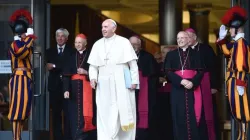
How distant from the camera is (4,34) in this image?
11.8m

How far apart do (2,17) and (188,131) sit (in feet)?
12.0

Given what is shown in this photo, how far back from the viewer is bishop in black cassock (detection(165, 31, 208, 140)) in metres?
10.4

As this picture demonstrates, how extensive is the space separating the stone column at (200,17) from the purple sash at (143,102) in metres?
7.30

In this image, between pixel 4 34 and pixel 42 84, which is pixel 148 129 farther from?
pixel 4 34

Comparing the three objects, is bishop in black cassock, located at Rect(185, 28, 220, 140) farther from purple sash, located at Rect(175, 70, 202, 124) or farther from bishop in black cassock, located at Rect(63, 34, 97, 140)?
bishop in black cassock, located at Rect(63, 34, 97, 140)

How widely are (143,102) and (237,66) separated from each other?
6.05 ft

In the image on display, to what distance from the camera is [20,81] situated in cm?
1061

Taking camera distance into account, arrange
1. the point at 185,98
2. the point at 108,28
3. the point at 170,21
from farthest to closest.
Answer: the point at 170,21, the point at 185,98, the point at 108,28

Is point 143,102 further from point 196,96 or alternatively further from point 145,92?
point 196,96

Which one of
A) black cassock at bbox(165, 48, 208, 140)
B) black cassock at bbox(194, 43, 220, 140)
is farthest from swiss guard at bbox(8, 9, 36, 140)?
black cassock at bbox(194, 43, 220, 140)

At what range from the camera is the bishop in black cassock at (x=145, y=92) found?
11.2 m

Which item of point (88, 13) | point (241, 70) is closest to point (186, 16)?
point (88, 13)

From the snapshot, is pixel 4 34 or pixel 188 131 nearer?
pixel 188 131

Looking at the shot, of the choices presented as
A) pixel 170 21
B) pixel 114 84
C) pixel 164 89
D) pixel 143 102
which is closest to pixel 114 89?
pixel 114 84
